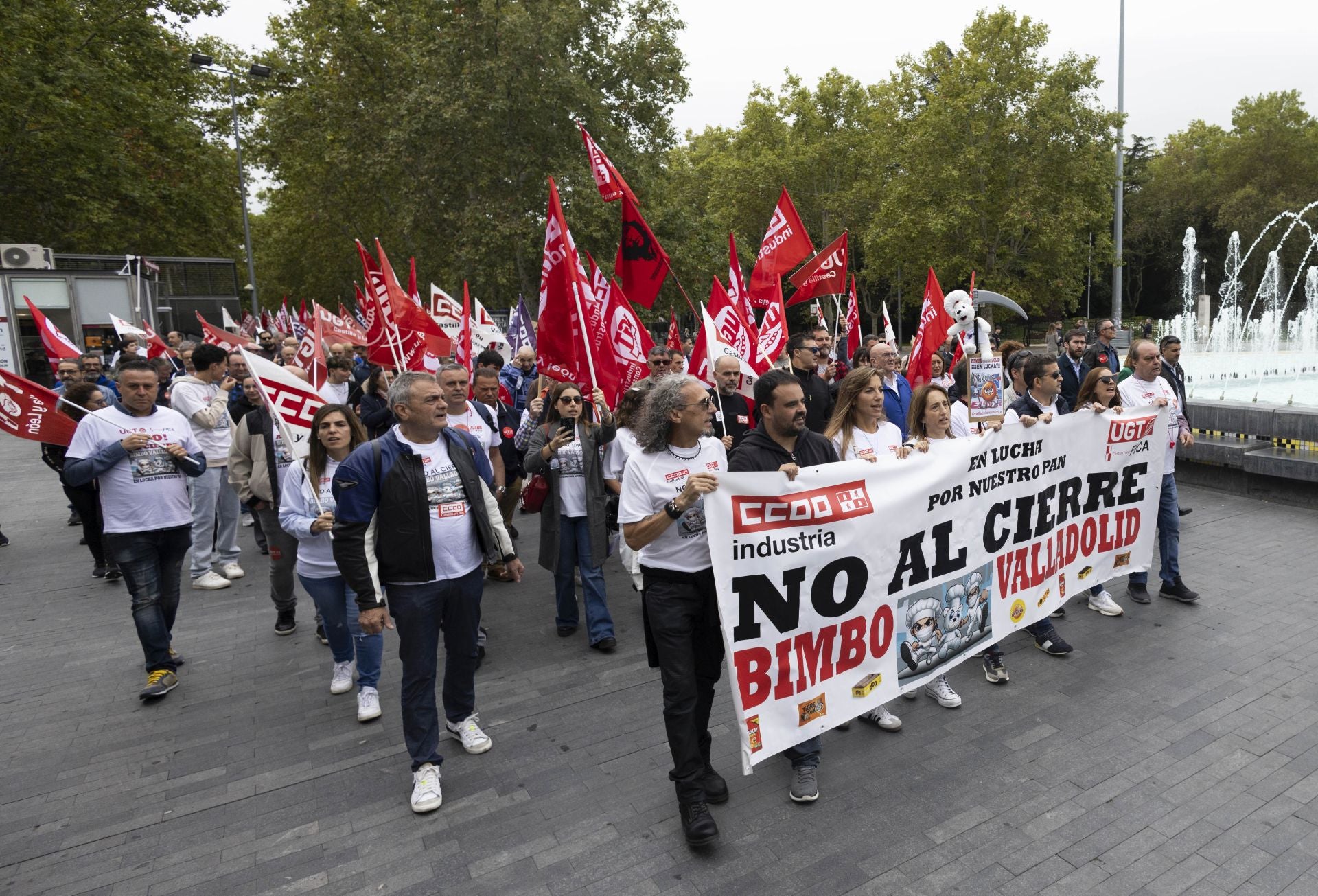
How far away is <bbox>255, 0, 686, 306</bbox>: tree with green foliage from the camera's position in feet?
75.9

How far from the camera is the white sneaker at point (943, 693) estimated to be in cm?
466

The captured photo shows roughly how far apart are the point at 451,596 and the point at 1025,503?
329cm

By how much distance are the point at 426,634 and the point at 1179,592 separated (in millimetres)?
5464

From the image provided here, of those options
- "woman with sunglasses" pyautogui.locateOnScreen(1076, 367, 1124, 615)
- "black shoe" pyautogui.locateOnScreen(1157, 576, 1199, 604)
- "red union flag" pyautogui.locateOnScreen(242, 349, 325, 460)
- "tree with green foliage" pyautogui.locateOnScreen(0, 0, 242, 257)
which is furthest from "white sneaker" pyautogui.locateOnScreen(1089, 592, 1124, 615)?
"tree with green foliage" pyautogui.locateOnScreen(0, 0, 242, 257)

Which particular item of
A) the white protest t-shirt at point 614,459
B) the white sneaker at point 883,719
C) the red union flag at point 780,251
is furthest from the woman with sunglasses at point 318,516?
the red union flag at point 780,251

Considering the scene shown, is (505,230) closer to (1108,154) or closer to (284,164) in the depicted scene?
(284,164)

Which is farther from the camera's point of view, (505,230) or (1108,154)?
(1108,154)

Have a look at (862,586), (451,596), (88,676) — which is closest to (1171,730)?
(862,586)

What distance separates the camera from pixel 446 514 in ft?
12.9

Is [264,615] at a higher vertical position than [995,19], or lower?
lower

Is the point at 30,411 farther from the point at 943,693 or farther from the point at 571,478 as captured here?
the point at 943,693

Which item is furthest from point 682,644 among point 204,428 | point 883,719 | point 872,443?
point 204,428

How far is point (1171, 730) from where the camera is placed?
431 centimetres

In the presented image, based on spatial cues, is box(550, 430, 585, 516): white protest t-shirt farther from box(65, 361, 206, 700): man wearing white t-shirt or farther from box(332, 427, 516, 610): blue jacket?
box(65, 361, 206, 700): man wearing white t-shirt
